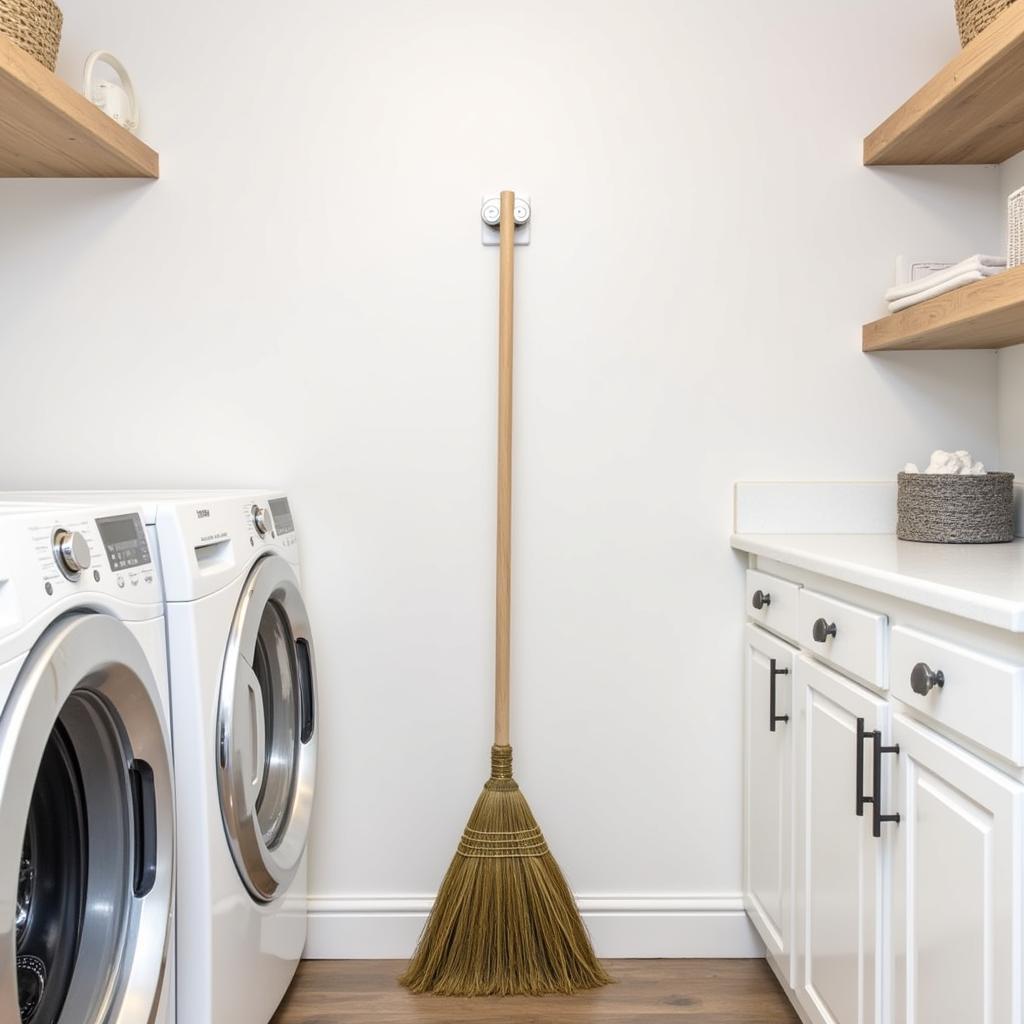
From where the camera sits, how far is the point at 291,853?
5.64ft

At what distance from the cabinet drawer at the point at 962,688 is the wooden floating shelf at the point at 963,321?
23.6 inches

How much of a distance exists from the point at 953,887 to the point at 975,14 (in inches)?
52.1

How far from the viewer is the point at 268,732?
179 cm

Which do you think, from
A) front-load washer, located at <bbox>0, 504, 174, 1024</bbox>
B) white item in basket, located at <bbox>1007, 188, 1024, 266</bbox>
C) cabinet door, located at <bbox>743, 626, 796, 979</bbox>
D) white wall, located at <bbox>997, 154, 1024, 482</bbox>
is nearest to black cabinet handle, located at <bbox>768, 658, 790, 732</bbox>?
cabinet door, located at <bbox>743, 626, 796, 979</bbox>

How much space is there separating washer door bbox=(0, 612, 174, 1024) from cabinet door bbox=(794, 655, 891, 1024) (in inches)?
34.9

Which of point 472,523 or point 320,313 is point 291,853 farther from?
point 320,313

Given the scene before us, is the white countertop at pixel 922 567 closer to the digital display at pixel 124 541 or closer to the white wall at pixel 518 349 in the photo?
the white wall at pixel 518 349

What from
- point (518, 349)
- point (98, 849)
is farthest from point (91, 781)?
point (518, 349)

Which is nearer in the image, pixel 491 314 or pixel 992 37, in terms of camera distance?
pixel 992 37

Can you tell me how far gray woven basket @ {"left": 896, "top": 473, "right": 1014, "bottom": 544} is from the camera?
5.60ft

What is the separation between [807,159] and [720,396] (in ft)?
1.68

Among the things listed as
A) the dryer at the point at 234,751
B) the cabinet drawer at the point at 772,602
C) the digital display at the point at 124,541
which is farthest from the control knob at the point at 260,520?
the cabinet drawer at the point at 772,602

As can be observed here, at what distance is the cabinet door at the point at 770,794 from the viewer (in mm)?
1708

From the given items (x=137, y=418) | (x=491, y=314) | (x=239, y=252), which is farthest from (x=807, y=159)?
(x=137, y=418)
